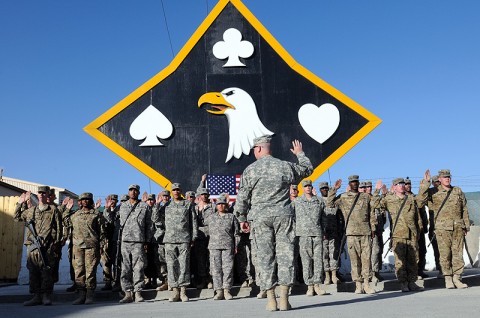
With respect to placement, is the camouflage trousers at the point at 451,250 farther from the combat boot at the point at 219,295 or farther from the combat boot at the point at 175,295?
the combat boot at the point at 175,295

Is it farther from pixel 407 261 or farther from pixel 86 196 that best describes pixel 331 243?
pixel 86 196

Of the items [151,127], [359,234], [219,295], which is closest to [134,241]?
[219,295]

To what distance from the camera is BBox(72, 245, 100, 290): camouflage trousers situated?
834 cm

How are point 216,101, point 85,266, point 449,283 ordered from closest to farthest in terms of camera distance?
1. point 85,266
2. point 449,283
3. point 216,101

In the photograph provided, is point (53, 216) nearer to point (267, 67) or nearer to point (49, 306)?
point (49, 306)

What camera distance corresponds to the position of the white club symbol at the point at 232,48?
1290 centimetres

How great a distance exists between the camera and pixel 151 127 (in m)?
12.7

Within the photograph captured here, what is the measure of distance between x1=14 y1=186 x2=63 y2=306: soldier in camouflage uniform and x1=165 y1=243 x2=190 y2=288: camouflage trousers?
1.79 metres

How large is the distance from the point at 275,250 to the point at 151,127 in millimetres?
7268

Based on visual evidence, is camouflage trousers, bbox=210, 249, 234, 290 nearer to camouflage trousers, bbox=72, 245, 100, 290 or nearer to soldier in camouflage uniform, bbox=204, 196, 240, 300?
soldier in camouflage uniform, bbox=204, 196, 240, 300

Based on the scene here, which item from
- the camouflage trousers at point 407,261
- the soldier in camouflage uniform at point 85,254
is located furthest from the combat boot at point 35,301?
the camouflage trousers at point 407,261

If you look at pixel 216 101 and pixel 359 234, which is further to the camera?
pixel 216 101

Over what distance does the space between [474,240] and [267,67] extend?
8401 millimetres

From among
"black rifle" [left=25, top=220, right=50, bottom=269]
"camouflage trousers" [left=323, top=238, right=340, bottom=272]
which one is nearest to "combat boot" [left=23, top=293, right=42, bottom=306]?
"black rifle" [left=25, top=220, right=50, bottom=269]
